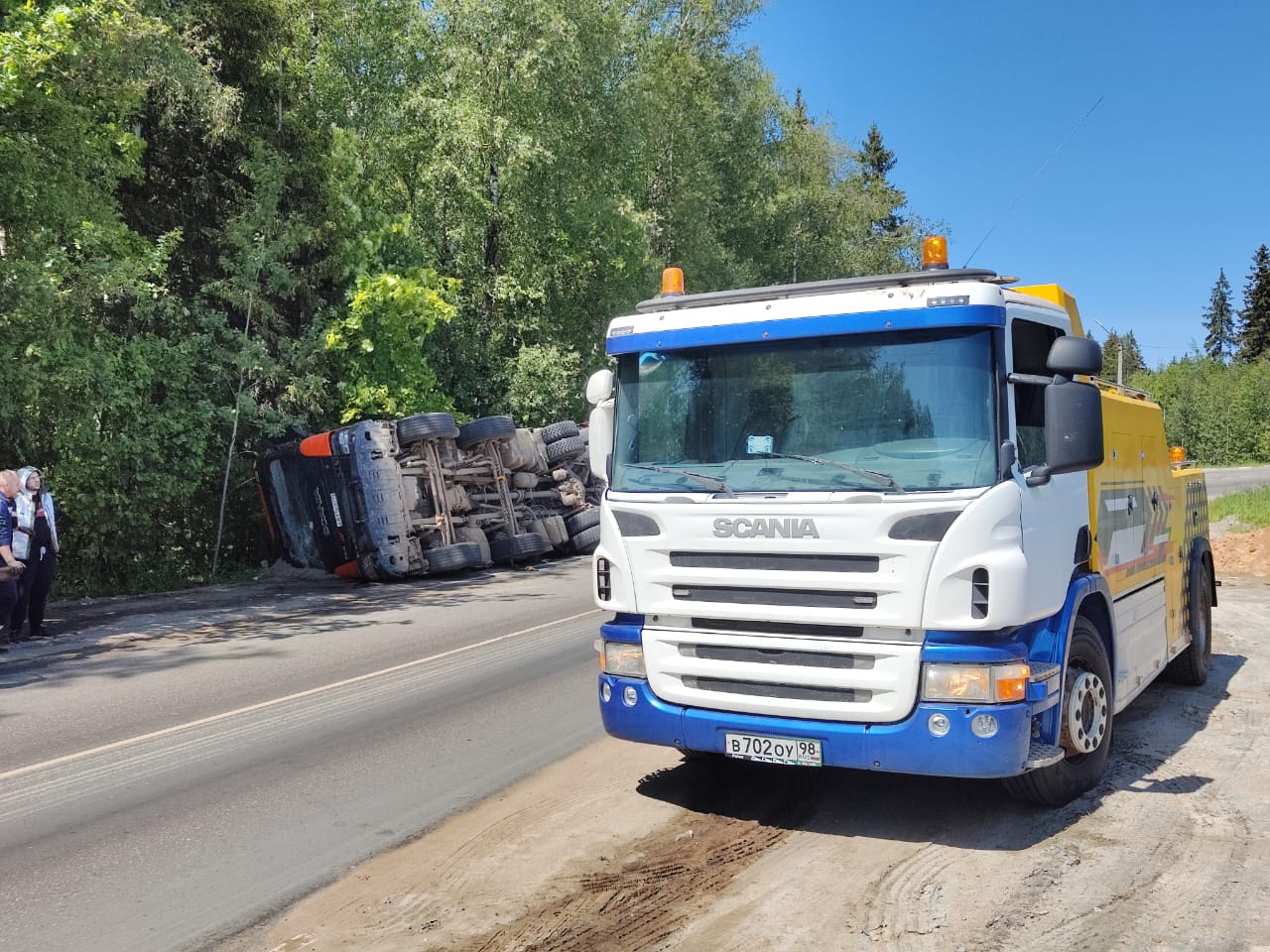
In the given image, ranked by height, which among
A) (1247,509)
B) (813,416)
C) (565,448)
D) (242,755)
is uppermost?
(565,448)

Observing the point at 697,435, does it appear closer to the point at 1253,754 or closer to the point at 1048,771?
the point at 1048,771

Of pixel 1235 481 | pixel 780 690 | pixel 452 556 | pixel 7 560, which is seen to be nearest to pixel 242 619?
pixel 7 560

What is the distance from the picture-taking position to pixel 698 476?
5.40 m

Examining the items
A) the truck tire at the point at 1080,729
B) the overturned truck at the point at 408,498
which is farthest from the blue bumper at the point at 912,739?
the overturned truck at the point at 408,498

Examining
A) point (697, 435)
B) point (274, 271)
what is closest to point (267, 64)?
point (274, 271)

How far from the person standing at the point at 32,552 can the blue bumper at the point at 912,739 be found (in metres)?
9.58

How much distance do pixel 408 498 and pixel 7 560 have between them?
236 inches

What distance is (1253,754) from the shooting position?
6418mm

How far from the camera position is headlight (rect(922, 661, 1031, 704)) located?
4.72 m

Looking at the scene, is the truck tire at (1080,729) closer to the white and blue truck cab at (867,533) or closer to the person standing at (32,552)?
the white and blue truck cab at (867,533)

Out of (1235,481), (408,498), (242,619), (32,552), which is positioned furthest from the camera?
(1235,481)

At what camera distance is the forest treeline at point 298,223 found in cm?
1417

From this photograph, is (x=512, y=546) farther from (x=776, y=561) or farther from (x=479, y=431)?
(x=776, y=561)

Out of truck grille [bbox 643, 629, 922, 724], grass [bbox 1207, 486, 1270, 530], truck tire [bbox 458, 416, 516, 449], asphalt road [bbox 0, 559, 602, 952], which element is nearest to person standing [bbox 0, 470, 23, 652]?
asphalt road [bbox 0, 559, 602, 952]
